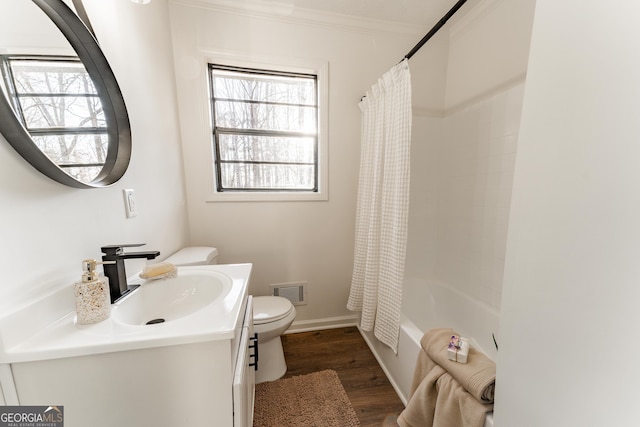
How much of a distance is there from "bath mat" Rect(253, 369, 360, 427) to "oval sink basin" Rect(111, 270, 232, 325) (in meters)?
0.75

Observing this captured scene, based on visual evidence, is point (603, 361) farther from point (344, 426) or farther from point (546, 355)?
point (344, 426)

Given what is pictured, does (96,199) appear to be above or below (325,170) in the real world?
below

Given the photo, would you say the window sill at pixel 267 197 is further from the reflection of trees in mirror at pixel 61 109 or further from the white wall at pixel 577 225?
the white wall at pixel 577 225

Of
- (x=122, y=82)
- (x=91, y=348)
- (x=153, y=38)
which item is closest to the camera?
(x=91, y=348)

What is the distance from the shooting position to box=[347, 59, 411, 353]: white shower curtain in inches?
48.1

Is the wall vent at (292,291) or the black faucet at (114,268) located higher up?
the black faucet at (114,268)

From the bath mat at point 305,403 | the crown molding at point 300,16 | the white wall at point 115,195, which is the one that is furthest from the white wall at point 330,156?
the bath mat at point 305,403

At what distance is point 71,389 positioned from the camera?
513 mm

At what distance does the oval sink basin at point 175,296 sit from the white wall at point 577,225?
33.8 inches

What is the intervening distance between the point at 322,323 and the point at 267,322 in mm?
749

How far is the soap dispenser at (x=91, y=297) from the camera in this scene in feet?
1.91

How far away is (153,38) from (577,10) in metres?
1.72

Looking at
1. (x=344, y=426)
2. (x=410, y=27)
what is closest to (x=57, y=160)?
(x=344, y=426)

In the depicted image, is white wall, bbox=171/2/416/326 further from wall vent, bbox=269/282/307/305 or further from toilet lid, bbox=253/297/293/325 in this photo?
toilet lid, bbox=253/297/293/325
